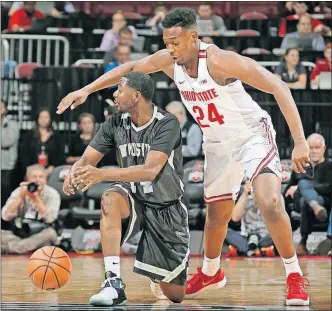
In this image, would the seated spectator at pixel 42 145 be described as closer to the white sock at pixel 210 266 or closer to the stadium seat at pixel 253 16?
the stadium seat at pixel 253 16

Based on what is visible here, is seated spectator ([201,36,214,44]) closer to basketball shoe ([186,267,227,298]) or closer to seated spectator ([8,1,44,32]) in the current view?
seated spectator ([8,1,44,32])

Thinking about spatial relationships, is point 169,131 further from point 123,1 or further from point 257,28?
point 123,1

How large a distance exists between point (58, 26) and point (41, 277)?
8.45m

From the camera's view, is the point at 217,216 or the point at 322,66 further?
the point at 322,66

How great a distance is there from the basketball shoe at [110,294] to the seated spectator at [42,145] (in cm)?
567

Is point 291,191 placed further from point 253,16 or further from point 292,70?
point 253,16

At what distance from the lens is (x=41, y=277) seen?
6051 millimetres

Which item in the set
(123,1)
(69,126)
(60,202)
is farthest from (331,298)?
(123,1)

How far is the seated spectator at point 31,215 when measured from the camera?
10.4 meters

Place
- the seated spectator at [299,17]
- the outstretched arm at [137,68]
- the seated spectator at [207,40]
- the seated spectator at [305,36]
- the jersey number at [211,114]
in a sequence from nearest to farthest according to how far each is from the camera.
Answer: the jersey number at [211,114] < the outstretched arm at [137,68] < the seated spectator at [207,40] < the seated spectator at [305,36] < the seated spectator at [299,17]

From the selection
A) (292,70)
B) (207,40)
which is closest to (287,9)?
(292,70)

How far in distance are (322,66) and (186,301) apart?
6.52 meters

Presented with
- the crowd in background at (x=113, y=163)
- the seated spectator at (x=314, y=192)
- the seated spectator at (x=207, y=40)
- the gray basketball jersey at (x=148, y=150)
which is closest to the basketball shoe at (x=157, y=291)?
the gray basketball jersey at (x=148, y=150)

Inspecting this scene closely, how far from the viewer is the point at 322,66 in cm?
1204
